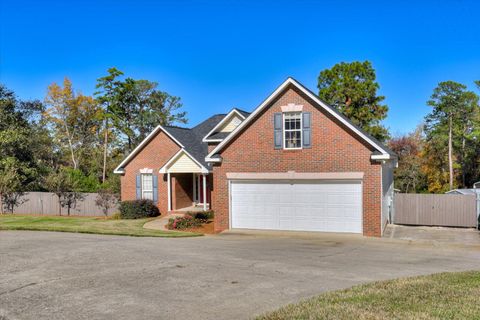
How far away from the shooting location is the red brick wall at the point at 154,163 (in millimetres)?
26703

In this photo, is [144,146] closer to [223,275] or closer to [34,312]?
[223,275]

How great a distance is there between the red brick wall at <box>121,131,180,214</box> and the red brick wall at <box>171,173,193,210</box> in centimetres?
61

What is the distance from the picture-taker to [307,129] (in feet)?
58.5

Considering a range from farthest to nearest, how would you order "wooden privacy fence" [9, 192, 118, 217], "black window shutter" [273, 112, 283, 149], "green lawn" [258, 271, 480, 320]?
"wooden privacy fence" [9, 192, 118, 217] < "black window shutter" [273, 112, 283, 149] < "green lawn" [258, 271, 480, 320]

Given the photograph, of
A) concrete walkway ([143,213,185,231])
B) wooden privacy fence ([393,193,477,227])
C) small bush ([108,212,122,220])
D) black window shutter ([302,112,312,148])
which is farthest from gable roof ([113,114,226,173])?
wooden privacy fence ([393,193,477,227])

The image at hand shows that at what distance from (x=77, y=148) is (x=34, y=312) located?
5224 centimetres

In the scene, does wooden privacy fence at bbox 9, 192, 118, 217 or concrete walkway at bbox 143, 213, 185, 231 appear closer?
concrete walkway at bbox 143, 213, 185, 231

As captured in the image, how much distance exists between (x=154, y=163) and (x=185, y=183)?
A: 2.60 m

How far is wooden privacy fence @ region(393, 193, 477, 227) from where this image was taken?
1872 centimetres

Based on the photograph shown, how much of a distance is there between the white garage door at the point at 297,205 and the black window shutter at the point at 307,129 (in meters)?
1.78

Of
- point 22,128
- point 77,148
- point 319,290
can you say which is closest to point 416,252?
point 319,290

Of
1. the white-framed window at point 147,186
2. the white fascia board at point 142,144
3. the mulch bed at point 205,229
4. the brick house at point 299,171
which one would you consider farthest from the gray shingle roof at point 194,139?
the brick house at point 299,171

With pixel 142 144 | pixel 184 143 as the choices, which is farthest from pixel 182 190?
pixel 142 144

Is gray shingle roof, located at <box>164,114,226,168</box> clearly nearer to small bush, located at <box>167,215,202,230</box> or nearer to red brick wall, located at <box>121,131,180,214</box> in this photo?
red brick wall, located at <box>121,131,180,214</box>
